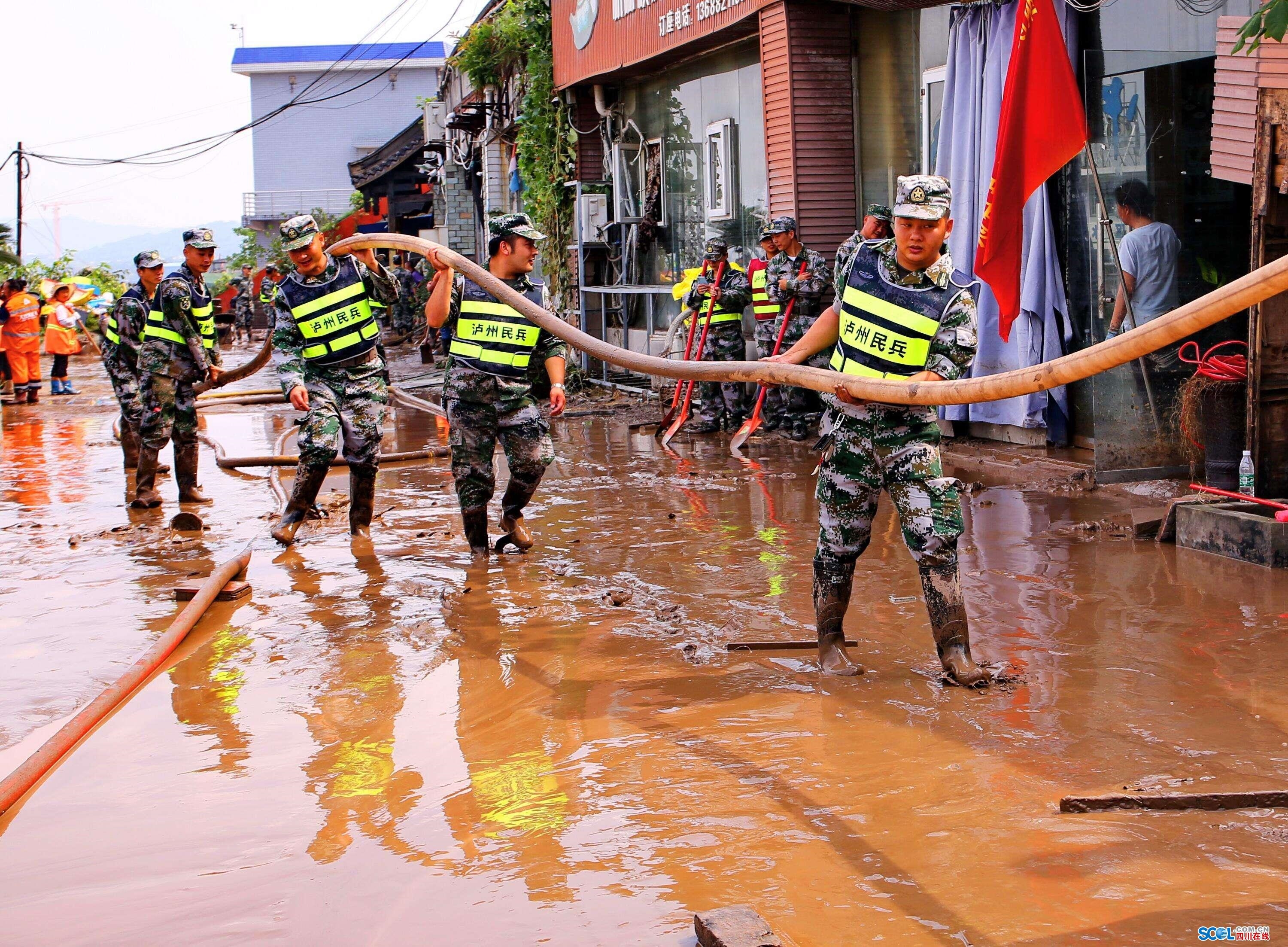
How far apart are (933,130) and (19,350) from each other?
15.1 metres

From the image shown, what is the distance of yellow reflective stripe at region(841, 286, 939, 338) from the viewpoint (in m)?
4.86

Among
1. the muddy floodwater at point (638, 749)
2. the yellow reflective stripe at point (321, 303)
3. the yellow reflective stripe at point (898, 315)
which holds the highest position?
the yellow reflective stripe at point (321, 303)

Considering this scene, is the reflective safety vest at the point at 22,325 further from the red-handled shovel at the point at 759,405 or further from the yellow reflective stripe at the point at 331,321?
the yellow reflective stripe at the point at 331,321

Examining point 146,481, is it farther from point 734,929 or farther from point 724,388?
point 734,929

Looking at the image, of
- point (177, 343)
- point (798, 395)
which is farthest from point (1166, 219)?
point (177, 343)

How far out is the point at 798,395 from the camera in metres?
12.1

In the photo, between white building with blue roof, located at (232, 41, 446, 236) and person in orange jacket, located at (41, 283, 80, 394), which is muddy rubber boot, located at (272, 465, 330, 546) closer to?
person in orange jacket, located at (41, 283, 80, 394)

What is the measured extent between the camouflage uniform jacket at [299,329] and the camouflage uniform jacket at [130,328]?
2.24 metres

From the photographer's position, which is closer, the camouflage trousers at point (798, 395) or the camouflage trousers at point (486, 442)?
the camouflage trousers at point (486, 442)

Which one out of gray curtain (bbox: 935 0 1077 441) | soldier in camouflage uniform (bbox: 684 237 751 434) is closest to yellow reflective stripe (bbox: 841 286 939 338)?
gray curtain (bbox: 935 0 1077 441)

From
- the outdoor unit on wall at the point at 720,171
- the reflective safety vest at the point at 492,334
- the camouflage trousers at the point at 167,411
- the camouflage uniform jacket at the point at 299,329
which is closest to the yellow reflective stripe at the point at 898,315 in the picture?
the reflective safety vest at the point at 492,334

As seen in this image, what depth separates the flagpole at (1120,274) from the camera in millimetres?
8500

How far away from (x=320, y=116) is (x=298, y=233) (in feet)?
202

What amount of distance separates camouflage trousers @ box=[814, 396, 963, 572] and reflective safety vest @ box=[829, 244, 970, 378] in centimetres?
17
